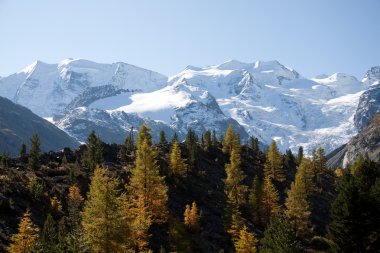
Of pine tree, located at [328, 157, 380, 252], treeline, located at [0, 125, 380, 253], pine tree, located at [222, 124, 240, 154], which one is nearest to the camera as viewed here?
treeline, located at [0, 125, 380, 253]

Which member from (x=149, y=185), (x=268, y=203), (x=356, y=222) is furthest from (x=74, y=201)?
(x=268, y=203)

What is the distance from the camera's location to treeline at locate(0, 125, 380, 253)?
39000 millimetres

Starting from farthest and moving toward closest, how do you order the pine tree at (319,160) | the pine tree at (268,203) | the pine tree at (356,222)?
the pine tree at (319,160), the pine tree at (268,203), the pine tree at (356,222)

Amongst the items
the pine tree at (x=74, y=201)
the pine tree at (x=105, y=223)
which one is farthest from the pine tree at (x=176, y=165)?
the pine tree at (x=105, y=223)

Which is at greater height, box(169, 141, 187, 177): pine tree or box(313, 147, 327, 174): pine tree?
box(169, 141, 187, 177): pine tree

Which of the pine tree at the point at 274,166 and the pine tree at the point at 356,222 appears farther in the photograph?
the pine tree at the point at 274,166

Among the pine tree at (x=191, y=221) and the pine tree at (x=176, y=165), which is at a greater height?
the pine tree at (x=176, y=165)

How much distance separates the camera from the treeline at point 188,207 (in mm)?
39000

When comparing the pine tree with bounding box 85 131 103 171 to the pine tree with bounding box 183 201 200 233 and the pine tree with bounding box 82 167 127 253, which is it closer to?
the pine tree with bounding box 183 201 200 233

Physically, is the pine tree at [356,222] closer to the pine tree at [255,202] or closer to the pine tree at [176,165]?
the pine tree at [255,202]

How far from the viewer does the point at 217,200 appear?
3418 inches

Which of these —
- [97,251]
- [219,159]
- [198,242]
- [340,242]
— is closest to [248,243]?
[198,242]

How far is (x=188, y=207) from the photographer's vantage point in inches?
2704

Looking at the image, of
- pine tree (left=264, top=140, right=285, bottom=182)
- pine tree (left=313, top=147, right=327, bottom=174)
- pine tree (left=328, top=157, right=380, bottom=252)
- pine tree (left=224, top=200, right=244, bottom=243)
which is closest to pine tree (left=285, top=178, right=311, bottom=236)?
pine tree (left=224, top=200, right=244, bottom=243)
